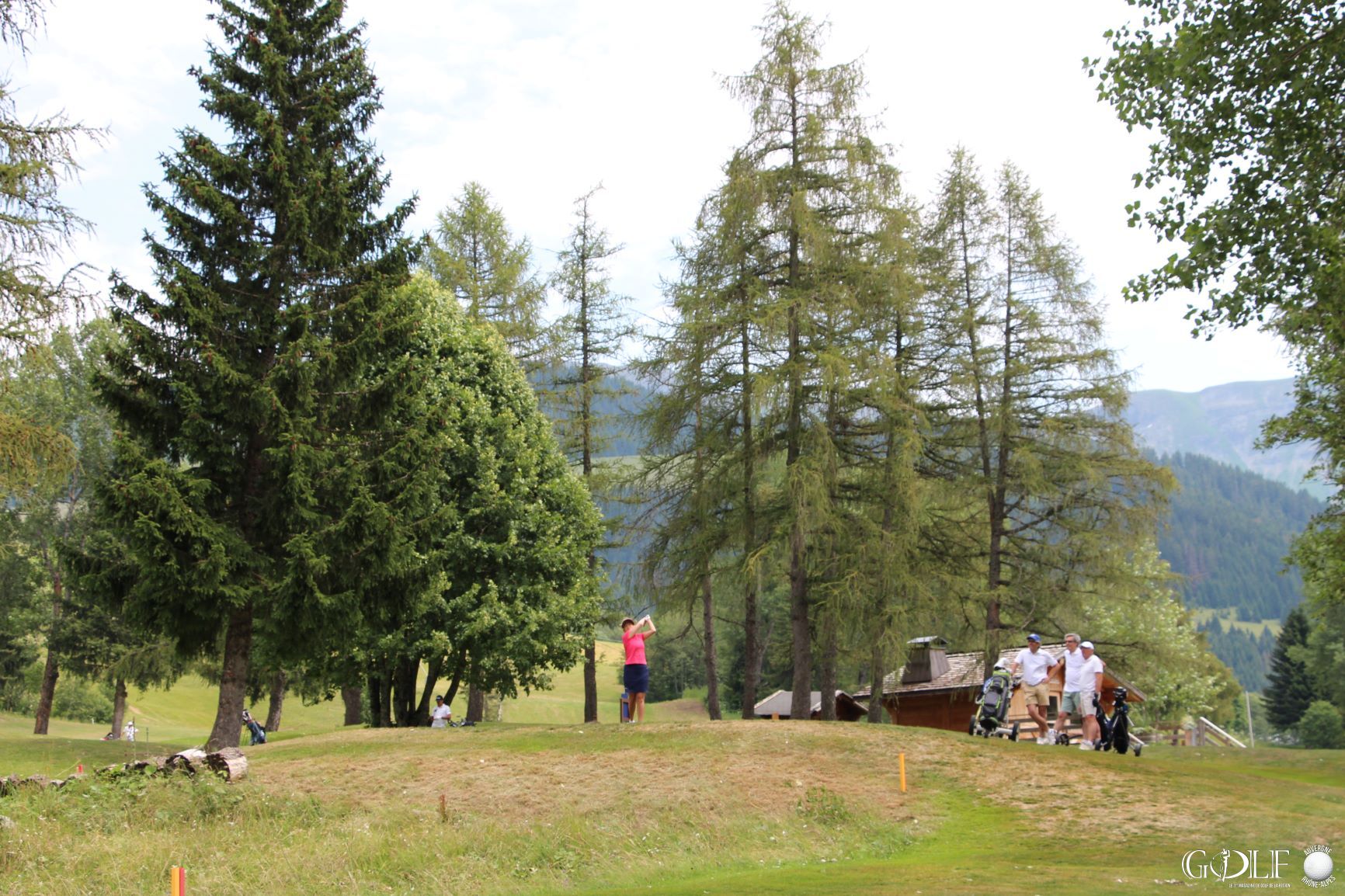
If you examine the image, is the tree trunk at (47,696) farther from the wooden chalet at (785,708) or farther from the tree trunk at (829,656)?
the tree trunk at (829,656)

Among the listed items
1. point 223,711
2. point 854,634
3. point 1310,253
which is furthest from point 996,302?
point 223,711

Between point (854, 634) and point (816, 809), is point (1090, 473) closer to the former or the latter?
point (854, 634)

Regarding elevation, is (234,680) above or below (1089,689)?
above

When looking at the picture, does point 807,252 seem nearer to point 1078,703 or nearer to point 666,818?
point 1078,703

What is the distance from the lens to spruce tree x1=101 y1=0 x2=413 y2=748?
57.8 feet

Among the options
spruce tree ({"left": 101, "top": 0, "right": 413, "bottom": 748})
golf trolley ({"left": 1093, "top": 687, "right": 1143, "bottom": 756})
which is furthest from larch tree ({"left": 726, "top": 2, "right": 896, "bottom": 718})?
spruce tree ({"left": 101, "top": 0, "right": 413, "bottom": 748})

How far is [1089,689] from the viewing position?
60.7 ft

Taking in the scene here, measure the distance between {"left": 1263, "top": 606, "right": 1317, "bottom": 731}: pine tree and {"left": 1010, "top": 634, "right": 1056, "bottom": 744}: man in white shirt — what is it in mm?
67535

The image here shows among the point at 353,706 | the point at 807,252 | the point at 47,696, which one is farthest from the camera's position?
the point at 47,696

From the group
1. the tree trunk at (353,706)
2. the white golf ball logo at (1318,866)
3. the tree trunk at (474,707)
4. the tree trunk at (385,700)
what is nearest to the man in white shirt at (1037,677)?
the white golf ball logo at (1318,866)

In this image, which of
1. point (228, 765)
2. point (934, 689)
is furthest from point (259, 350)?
point (934, 689)

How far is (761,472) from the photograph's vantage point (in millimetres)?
24688

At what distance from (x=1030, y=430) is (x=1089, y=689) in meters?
10.6

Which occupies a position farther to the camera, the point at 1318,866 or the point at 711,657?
the point at 711,657
